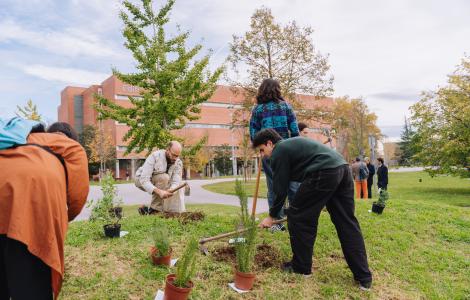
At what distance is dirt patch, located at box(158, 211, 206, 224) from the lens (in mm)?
6176

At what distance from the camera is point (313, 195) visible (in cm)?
416

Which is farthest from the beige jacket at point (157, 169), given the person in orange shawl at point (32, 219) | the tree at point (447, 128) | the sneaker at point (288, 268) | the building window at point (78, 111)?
the building window at point (78, 111)

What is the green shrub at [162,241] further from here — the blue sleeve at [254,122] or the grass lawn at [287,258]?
the blue sleeve at [254,122]

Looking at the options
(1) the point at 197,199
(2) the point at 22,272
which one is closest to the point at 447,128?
(1) the point at 197,199

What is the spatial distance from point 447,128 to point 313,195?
65.9ft

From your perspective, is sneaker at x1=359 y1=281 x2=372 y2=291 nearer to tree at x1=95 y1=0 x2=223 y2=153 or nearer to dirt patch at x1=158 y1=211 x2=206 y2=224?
dirt patch at x1=158 y1=211 x2=206 y2=224

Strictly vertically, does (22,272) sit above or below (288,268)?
above

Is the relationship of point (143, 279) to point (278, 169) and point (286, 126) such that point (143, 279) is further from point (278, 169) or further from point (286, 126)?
point (286, 126)

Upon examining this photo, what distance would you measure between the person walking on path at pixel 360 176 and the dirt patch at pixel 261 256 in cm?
1043

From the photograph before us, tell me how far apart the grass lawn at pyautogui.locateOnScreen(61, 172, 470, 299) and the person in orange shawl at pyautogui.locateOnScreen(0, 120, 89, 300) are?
5.13ft

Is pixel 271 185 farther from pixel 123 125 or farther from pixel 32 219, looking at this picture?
pixel 123 125

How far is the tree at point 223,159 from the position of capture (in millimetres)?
58688

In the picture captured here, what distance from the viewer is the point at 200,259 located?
471 centimetres

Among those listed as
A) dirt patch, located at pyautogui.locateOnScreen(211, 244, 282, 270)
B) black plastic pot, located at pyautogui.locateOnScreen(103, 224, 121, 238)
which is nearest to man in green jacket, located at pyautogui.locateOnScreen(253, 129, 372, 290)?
dirt patch, located at pyautogui.locateOnScreen(211, 244, 282, 270)
